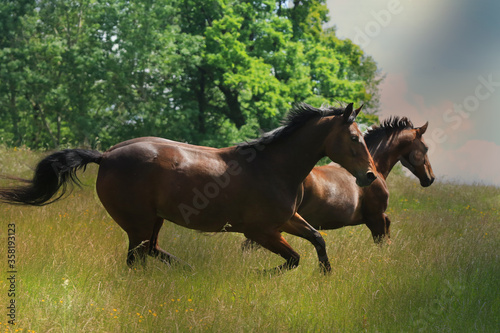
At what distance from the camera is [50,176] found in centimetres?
570

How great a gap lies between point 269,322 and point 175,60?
21064 millimetres

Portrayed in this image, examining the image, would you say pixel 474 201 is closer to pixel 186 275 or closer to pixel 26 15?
pixel 186 275

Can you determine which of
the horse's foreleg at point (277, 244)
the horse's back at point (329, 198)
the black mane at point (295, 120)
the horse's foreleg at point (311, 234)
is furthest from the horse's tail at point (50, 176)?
the horse's back at point (329, 198)

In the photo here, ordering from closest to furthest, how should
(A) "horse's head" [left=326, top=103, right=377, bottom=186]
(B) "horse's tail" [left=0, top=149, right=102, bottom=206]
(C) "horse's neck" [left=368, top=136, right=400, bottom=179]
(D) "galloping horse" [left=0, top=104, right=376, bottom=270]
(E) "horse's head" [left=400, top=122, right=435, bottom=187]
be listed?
1. (D) "galloping horse" [left=0, top=104, right=376, bottom=270]
2. (A) "horse's head" [left=326, top=103, right=377, bottom=186]
3. (B) "horse's tail" [left=0, top=149, right=102, bottom=206]
4. (C) "horse's neck" [left=368, top=136, right=400, bottom=179]
5. (E) "horse's head" [left=400, top=122, right=435, bottom=187]

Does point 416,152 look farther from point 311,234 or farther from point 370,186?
point 311,234

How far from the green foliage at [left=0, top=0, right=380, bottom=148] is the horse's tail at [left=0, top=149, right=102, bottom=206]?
16.4 meters

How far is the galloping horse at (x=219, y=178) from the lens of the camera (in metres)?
5.21

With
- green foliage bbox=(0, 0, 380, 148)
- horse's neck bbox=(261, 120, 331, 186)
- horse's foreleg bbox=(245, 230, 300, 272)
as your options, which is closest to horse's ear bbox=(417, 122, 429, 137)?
horse's neck bbox=(261, 120, 331, 186)

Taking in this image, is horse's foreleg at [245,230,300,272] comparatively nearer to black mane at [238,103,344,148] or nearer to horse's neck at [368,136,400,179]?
black mane at [238,103,344,148]

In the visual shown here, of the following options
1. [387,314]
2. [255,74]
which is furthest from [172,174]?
[255,74]

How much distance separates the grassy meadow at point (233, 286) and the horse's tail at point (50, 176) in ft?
1.70

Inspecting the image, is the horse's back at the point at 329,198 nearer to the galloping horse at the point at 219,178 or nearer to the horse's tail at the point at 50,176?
the galloping horse at the point at 219,178

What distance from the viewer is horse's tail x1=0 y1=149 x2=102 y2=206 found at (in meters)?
5.62

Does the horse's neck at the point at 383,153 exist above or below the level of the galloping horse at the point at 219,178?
above
